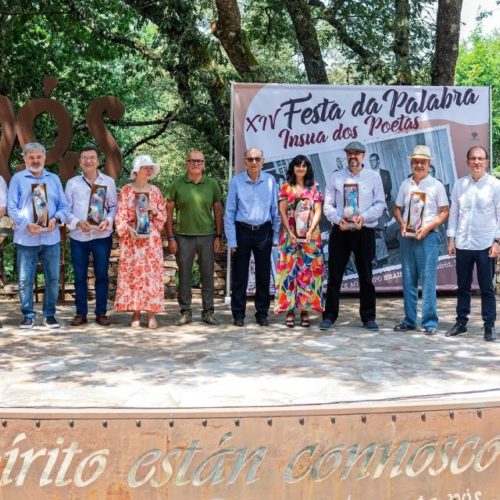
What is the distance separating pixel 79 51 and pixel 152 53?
4282 mm

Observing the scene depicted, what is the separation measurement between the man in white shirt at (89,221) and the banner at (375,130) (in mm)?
1596

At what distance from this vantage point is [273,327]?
668cm

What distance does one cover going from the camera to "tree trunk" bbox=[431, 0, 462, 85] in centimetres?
959

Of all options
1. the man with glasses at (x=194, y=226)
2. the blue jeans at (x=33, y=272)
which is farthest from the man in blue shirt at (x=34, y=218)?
the man with glasses at (x=194, y=226)

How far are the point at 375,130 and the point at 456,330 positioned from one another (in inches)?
102

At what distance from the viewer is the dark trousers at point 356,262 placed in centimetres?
650

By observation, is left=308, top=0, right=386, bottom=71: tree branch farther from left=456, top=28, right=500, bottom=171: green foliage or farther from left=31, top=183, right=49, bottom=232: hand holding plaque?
left=456, top=28, right=500, bottom=171: green foliage

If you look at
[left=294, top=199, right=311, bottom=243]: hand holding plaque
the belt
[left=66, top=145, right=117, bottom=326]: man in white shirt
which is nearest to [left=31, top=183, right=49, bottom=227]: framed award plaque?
[left=66, top=145, right=117, bottom=326]: man in white shirt

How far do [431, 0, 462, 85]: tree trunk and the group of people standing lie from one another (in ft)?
13.0

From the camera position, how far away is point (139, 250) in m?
6.54

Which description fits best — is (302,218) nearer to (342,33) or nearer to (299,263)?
(299,263)

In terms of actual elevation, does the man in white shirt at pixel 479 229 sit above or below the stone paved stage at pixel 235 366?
above

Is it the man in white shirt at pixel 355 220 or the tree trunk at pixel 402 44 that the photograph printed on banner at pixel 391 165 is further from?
the tree trunk at pixel 402 44

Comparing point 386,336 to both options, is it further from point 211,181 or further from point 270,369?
point 211,181
